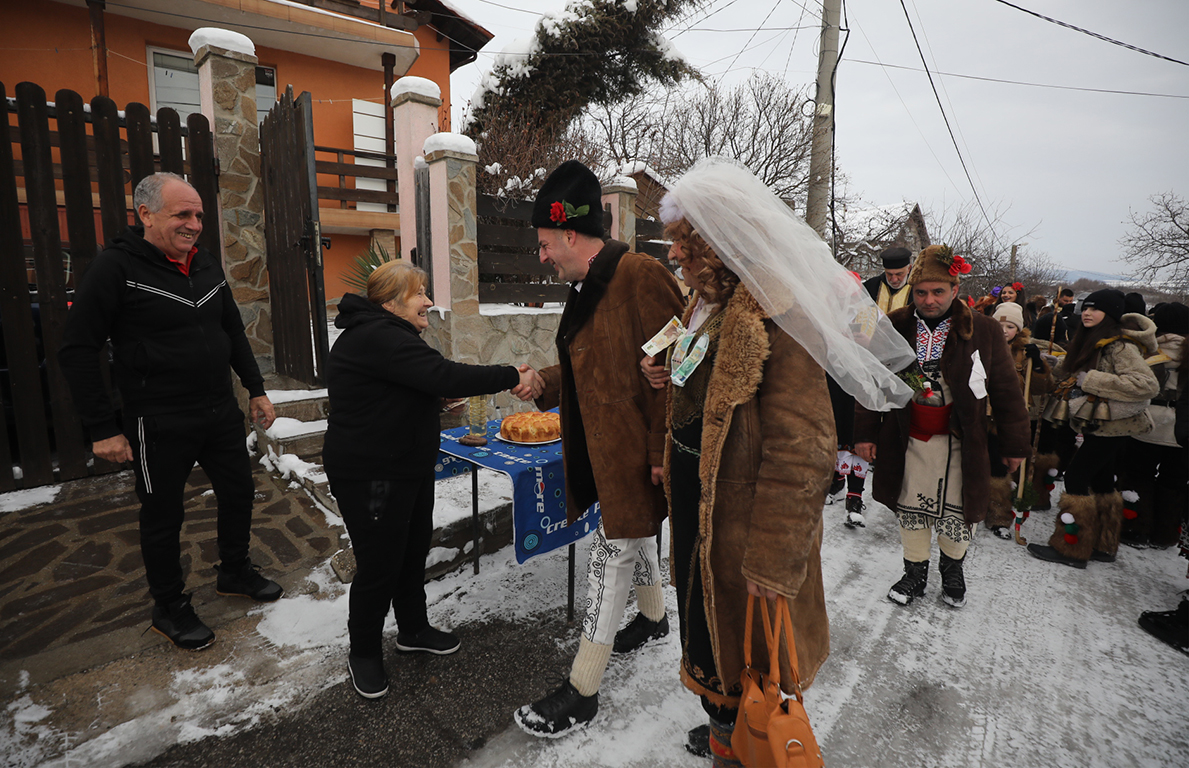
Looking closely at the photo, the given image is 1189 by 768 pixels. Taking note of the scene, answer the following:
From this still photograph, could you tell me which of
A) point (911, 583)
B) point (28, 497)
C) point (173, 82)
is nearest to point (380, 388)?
point (911, 583)

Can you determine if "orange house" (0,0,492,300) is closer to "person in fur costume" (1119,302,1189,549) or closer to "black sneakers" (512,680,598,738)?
"black sneakers" (512,680,598,738)

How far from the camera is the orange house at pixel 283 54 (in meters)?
9.23

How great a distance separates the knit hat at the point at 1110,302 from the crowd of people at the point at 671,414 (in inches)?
1.0

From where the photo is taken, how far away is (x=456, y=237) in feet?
19.5

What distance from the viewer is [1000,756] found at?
2.24m

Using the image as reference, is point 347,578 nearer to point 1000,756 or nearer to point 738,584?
point 738,584

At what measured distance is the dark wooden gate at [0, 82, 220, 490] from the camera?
4258mm

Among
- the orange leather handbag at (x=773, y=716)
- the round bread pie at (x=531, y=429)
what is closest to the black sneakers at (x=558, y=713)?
the orange leather handbag at (x=773, y=716)

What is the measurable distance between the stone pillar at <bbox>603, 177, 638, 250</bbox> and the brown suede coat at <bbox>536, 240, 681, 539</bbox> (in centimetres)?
562

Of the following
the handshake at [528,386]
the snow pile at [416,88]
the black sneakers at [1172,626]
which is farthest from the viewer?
the snow pile at [416,88]

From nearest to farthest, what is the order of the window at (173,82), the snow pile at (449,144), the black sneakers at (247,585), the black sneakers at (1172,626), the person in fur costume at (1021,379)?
the black sneakers at (1172,626) < the black sneakers at (247,585) < the person in fur costume at (1021,379) < the snow pile at (449,144) < the window at (173,82)

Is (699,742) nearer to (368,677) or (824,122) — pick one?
(368,677)

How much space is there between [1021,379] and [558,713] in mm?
4608

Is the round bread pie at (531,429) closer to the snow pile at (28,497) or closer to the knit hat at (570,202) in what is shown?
the knit hat at (570,202)
